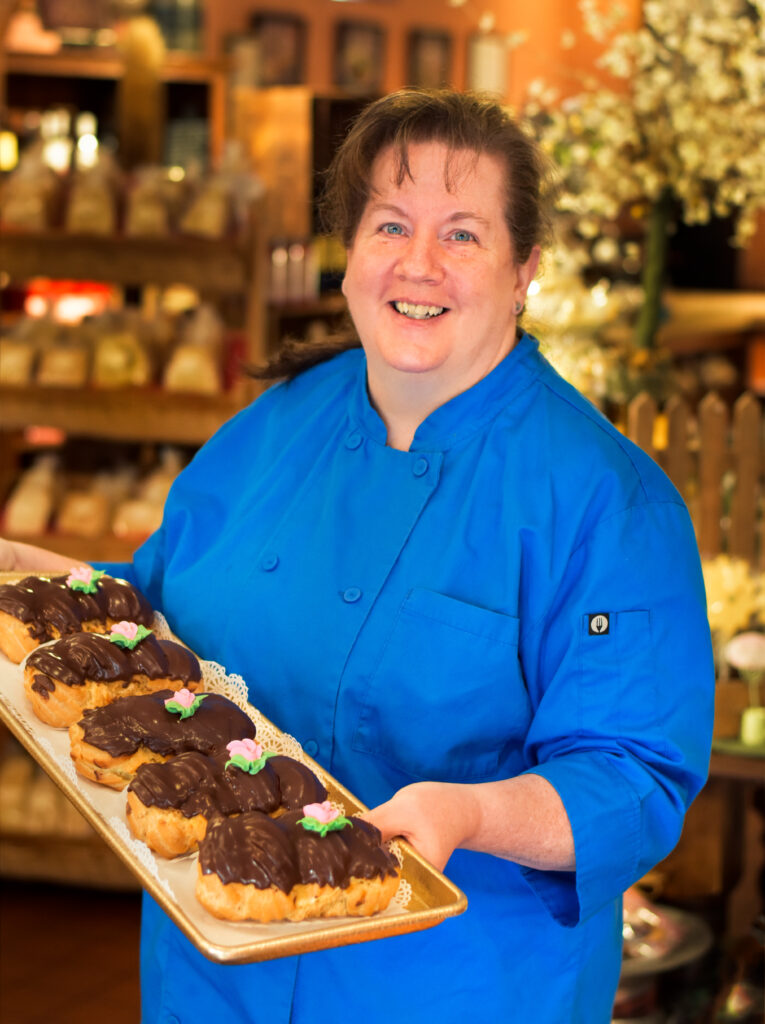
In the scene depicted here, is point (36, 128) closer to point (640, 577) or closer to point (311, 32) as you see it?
point (311, 32)

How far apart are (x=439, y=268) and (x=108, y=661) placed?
0.74m

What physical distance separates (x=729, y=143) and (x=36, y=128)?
3.38 m

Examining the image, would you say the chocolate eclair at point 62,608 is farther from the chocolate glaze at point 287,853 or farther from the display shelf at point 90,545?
the display shelf at point 90,545

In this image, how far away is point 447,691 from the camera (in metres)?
1.48

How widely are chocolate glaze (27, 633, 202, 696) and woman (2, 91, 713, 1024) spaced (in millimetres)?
73

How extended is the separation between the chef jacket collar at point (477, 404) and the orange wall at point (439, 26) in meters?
5.87

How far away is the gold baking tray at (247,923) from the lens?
3.71 ft

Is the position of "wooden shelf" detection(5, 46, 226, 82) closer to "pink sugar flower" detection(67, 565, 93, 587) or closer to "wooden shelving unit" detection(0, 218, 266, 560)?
"wooden shelving unit" detection(0, 218, 266, 560)

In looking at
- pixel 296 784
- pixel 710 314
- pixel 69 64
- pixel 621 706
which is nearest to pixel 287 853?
pixel 296 784

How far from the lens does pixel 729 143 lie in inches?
165

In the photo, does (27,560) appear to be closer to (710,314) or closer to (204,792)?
(204,792)

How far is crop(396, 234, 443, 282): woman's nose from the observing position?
1.54m

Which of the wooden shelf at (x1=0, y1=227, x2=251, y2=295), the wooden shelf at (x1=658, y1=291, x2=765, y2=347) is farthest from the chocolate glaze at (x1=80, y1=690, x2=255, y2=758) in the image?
the wooden shelf at (x1=658, y1=291, x2=765, y2=347)

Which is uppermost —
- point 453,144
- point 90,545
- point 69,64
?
point 69,64
